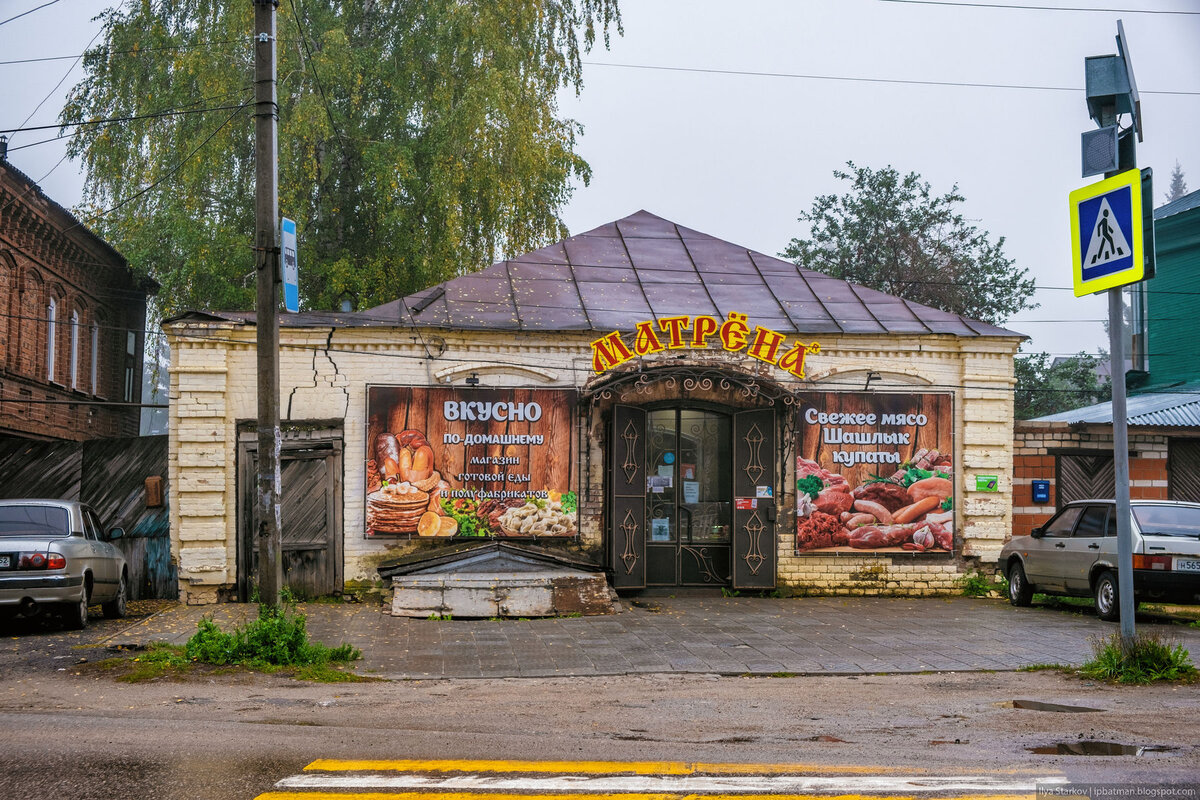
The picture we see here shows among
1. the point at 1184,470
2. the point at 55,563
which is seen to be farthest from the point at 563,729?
the point at 1184,470

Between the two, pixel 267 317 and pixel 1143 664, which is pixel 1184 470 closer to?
pixel 1143 664

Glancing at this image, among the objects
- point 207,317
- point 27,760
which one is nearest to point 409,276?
point 207,317

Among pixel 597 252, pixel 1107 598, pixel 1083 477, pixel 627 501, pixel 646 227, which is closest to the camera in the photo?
pixel 1107 598

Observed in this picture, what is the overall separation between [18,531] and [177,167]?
1253 centimetres

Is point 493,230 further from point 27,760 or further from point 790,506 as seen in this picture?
point 27,760

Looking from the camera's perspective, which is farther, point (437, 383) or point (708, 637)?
point (437, 383)

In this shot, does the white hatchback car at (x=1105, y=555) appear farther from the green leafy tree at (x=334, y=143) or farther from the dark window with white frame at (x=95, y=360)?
the dark window with white frame at (x=95, y=360)

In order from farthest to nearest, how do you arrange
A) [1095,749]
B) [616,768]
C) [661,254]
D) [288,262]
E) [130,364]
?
[130,364]
[661,254]
[288,262]
[1095,749]
[616,768]

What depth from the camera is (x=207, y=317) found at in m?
15.1

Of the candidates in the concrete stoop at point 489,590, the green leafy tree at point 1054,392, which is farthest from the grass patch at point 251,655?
the green leafy tree at point 1054,392

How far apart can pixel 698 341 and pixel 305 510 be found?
6.14m

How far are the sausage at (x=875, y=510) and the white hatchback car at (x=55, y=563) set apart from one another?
34.7 feet

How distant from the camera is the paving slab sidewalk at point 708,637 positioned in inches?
394

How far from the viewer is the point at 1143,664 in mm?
8805
